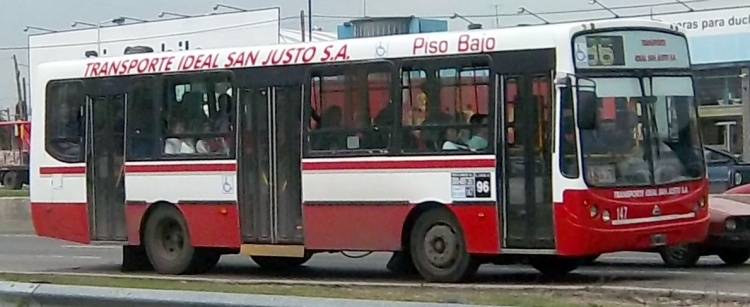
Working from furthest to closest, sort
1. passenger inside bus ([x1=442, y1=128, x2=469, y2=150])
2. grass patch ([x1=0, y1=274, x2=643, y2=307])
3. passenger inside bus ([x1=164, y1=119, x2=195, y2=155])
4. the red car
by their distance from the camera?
passenger inside bus ([x1=164, y1=119, x2=195, y2=155]), the red car, passenger inside bus ([x1=442, y1=128, x2=469, y2=150]), grass patch ([x1=0, y1=274, x2=643, y2=307])

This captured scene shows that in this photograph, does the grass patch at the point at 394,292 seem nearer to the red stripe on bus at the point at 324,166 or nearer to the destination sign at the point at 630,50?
the red stripe on bus at the point at 324,166

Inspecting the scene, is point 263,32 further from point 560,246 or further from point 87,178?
point 560,246

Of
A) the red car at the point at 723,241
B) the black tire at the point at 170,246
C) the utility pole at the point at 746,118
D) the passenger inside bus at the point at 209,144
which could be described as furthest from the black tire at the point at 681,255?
the utility pole at the point at 746,118

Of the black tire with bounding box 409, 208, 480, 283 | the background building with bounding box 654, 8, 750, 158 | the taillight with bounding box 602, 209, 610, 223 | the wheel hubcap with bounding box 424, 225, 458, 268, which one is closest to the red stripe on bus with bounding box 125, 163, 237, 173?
the black tire with bounding box 409, 208, 480, 283

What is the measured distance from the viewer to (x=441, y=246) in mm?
15930

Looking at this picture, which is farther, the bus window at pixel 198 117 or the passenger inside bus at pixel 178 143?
the passenger inside bus at pixel 178 143

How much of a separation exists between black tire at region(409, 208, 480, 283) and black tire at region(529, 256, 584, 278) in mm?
926

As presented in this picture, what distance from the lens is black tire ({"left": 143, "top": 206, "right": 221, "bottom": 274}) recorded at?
61.0 ft

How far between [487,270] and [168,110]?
453 cm

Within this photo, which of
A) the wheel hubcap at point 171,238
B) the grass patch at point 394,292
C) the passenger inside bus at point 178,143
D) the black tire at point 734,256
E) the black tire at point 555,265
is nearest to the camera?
the grass patch at point 394,292

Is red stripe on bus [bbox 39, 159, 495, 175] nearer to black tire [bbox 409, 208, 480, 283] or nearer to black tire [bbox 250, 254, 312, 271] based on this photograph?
black tire [bbox 409, 208, 480, 283]

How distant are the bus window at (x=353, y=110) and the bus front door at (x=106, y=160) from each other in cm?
340

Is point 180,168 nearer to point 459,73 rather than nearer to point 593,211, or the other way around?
point 459,73

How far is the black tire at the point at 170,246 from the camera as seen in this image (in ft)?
61.0
